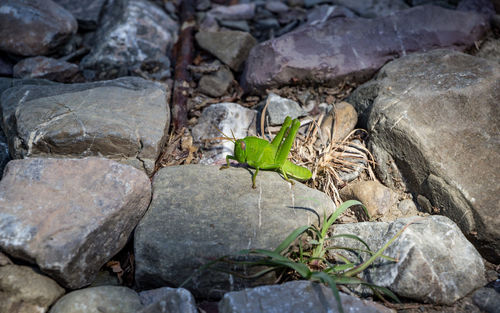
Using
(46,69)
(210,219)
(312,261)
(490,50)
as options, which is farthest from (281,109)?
(46,69)

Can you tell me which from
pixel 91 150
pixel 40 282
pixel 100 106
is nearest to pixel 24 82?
pixel 100 106

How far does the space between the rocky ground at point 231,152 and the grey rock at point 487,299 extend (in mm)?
12

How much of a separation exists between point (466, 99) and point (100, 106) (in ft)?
11.8

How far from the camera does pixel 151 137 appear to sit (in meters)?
3.30

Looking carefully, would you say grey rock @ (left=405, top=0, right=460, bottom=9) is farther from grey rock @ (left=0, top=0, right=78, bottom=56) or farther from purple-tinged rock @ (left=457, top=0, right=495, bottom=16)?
grey rock @ (left=0, top=0, right=78, bottom=56)

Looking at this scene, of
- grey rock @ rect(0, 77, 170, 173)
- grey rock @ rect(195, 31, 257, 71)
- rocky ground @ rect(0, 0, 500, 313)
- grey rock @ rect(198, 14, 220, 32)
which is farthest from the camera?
grey rock @ rect(198, 14, 220, 32)

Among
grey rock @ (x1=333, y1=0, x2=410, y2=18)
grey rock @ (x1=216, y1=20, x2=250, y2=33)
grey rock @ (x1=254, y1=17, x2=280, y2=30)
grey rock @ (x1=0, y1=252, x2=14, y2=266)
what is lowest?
grey rock @ (x1=0, y1=252, x2=14, y2=266)

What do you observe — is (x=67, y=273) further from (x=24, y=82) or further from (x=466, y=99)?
(x=466, y=99)

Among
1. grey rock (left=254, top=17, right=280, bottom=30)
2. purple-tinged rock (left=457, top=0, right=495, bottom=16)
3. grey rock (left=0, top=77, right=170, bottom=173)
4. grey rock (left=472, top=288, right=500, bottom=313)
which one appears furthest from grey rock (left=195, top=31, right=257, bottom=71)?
grey rock (left=472, top=288, right=500, bottom=313)

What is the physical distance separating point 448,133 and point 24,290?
358 cm

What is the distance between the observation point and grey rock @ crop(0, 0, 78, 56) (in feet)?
15.1

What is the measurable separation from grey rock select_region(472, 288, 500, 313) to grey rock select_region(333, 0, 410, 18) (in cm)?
453

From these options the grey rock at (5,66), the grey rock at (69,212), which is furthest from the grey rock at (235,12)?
the grey rock at (69,212)

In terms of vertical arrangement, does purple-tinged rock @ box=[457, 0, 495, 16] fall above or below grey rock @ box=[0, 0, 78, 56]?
above
